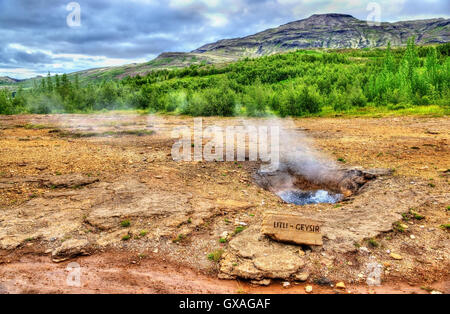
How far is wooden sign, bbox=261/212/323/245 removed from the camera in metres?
4.54

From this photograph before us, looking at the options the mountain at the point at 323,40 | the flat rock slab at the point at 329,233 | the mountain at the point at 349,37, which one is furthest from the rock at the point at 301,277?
the mountain at the point at 349,37

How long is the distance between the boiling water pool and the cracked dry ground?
0.82 meters

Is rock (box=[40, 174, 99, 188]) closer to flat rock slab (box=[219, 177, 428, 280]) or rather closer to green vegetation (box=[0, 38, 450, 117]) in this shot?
flat rock slab (box=[219, 177, 428, 280])

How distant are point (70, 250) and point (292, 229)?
11.3 ft

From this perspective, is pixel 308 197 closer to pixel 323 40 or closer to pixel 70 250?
pixel 70 250

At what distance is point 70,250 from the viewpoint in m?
4.50

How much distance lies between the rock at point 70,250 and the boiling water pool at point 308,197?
4.75 m

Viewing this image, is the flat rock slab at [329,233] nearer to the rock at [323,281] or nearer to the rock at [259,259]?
the rock at [259,259]

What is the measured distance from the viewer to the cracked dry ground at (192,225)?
12.9 ft

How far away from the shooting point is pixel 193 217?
219 inches

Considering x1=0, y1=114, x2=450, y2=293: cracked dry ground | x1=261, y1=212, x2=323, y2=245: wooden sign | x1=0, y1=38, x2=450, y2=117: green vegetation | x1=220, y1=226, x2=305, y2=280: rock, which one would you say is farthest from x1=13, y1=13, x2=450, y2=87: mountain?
x1=220, y1=226, x2=305, y2=280: rock
